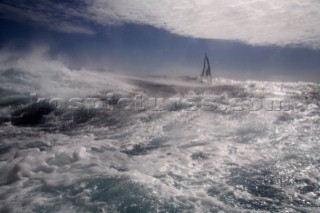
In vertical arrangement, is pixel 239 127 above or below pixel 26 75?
below

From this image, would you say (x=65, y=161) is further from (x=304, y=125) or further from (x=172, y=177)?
(x=304, y=125)

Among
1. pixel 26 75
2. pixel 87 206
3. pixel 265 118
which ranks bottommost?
pixel 87 206

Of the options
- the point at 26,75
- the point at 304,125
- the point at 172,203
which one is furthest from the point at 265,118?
the point at 26,75

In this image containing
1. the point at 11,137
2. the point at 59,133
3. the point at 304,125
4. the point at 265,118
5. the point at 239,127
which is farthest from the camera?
the point at 265,118

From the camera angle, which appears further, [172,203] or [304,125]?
[304,125]

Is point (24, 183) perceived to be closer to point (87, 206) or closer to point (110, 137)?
point (87, 206)

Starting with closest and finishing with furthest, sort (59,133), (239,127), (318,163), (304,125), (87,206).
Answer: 1. (87,206)
2. (318,163)
3. (59,133)
4. (239,127)
5. (304,125)
